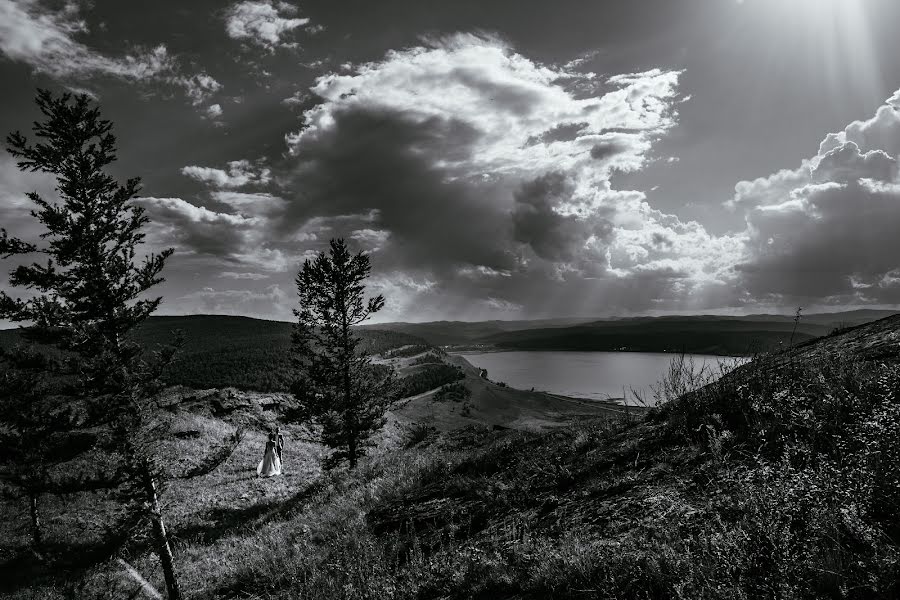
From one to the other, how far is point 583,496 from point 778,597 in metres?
2.81

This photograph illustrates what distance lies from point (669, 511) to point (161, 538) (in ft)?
48.3

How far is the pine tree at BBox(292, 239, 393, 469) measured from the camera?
25.7 m

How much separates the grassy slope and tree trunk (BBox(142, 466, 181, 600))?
5527 mm

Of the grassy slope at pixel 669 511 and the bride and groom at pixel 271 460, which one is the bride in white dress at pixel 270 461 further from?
the grassy slope at pixel 669 511

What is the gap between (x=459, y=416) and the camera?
9344cm

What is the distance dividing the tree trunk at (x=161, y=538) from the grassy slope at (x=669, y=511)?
553 centimetres

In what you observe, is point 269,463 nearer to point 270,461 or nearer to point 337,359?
point 270,461

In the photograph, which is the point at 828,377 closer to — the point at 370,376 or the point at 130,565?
the point at 130,565

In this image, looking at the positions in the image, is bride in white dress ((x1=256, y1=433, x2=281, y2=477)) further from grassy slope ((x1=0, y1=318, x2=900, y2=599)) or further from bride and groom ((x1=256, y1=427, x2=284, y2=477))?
grassy slope ((x1=0, y1=318, x2=900, y2=599))

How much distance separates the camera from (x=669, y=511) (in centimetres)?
381

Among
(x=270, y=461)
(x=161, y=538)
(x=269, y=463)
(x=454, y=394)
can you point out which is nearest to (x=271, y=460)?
(x=270, y=461)

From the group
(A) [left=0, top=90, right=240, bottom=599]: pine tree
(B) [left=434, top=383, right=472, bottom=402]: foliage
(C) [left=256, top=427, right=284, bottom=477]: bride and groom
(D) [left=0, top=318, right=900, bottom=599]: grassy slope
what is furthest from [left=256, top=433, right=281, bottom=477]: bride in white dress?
(B) [left=434, top=383, right=472, bottom=402]: foliage

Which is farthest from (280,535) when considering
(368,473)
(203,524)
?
(203,524)

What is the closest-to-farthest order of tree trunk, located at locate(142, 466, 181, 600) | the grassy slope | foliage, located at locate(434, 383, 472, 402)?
1. the grassy slope
2. tree trunk, located at locate(142, 466, 181, 600)
3. foliage, located at locate(434, 383, 472, 402)
